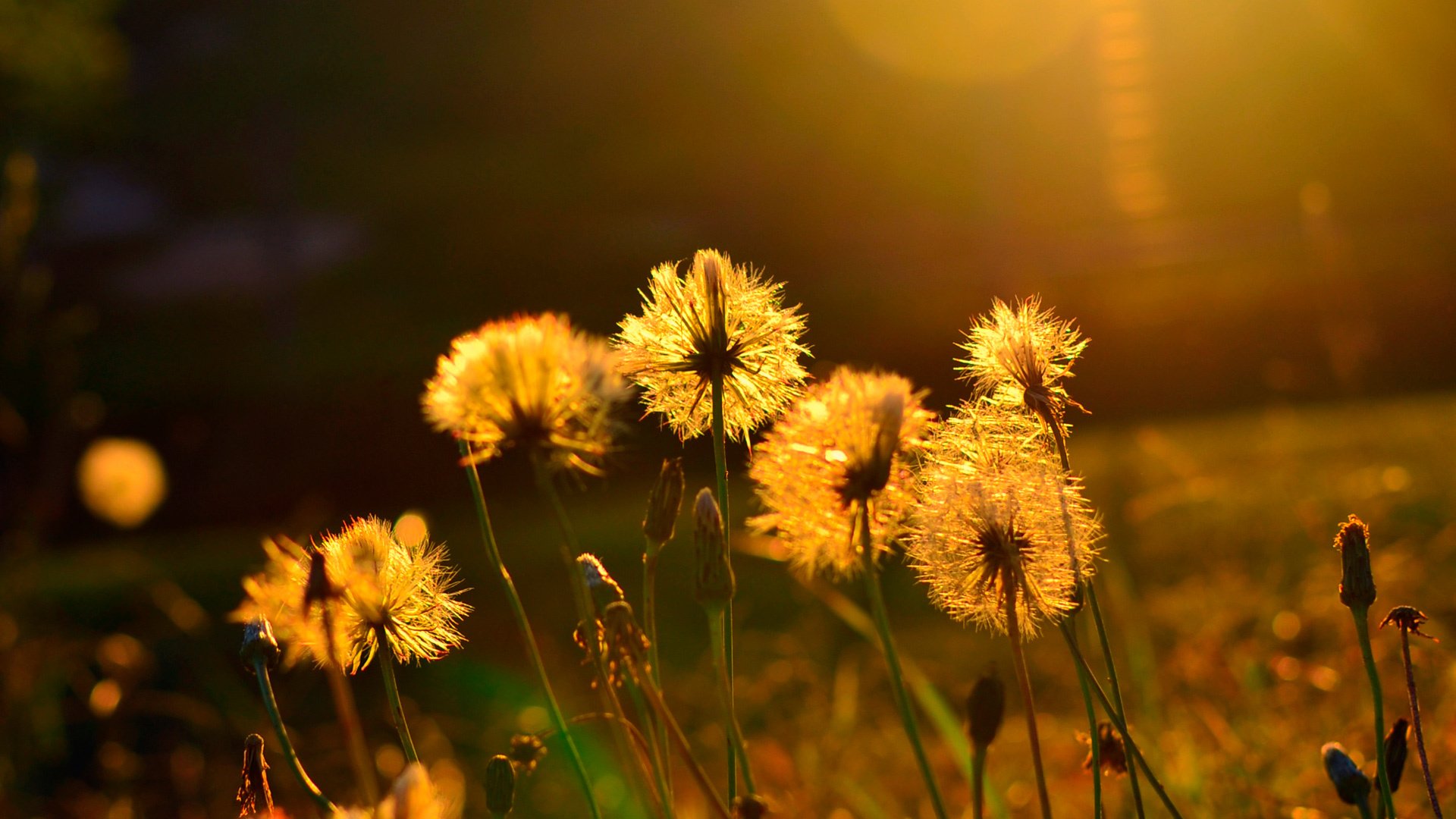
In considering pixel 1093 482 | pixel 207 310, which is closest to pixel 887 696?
pixel 1093 482

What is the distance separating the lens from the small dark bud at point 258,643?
1.05m

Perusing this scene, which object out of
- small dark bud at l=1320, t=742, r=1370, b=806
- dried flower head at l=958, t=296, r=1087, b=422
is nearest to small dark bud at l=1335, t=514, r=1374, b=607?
small dark bud at l=1320, t=742, r=1370, b=806

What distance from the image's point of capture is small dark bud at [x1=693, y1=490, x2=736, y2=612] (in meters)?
1.02

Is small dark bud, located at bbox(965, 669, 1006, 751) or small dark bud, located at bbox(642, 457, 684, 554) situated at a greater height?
small dark bud, located at bbox(642, 457, 684, 554)

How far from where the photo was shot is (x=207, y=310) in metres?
20.6

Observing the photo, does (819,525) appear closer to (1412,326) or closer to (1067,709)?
(1067,709)

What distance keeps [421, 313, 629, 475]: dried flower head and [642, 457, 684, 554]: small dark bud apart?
10 cm

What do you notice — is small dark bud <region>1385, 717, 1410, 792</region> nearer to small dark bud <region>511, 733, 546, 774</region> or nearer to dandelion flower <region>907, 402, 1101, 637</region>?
dandelion flower <region>907, 402, 1101, 637</region>

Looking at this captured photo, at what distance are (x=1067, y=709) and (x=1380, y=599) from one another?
4.38ft

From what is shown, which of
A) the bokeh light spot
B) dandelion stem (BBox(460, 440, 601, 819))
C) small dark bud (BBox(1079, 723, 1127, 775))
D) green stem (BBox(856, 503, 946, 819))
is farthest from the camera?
the bokeh light spot

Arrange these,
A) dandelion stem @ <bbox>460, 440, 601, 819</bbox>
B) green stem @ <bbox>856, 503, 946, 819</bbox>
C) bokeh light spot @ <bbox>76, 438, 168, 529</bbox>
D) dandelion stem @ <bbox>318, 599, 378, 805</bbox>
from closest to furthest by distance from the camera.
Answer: dandelion stem @ <bbox>318, 599, 378, 805</bbox> < green stem @ <bbox>856, 503, 946, 819</bbox> < dandelion stem @ <bbox>460, 440, 601, 819</bbox> < bokeh light spot @ <bbox>76, 438, 168, 529</bbox>

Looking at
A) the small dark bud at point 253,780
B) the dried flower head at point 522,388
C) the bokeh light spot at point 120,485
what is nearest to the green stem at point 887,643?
the dried flower head at point 522,388

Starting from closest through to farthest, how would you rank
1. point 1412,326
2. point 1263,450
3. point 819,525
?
point 819,525 < point 1263,450 < point 1412,326

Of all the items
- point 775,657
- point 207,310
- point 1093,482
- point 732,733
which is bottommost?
point 732,733
